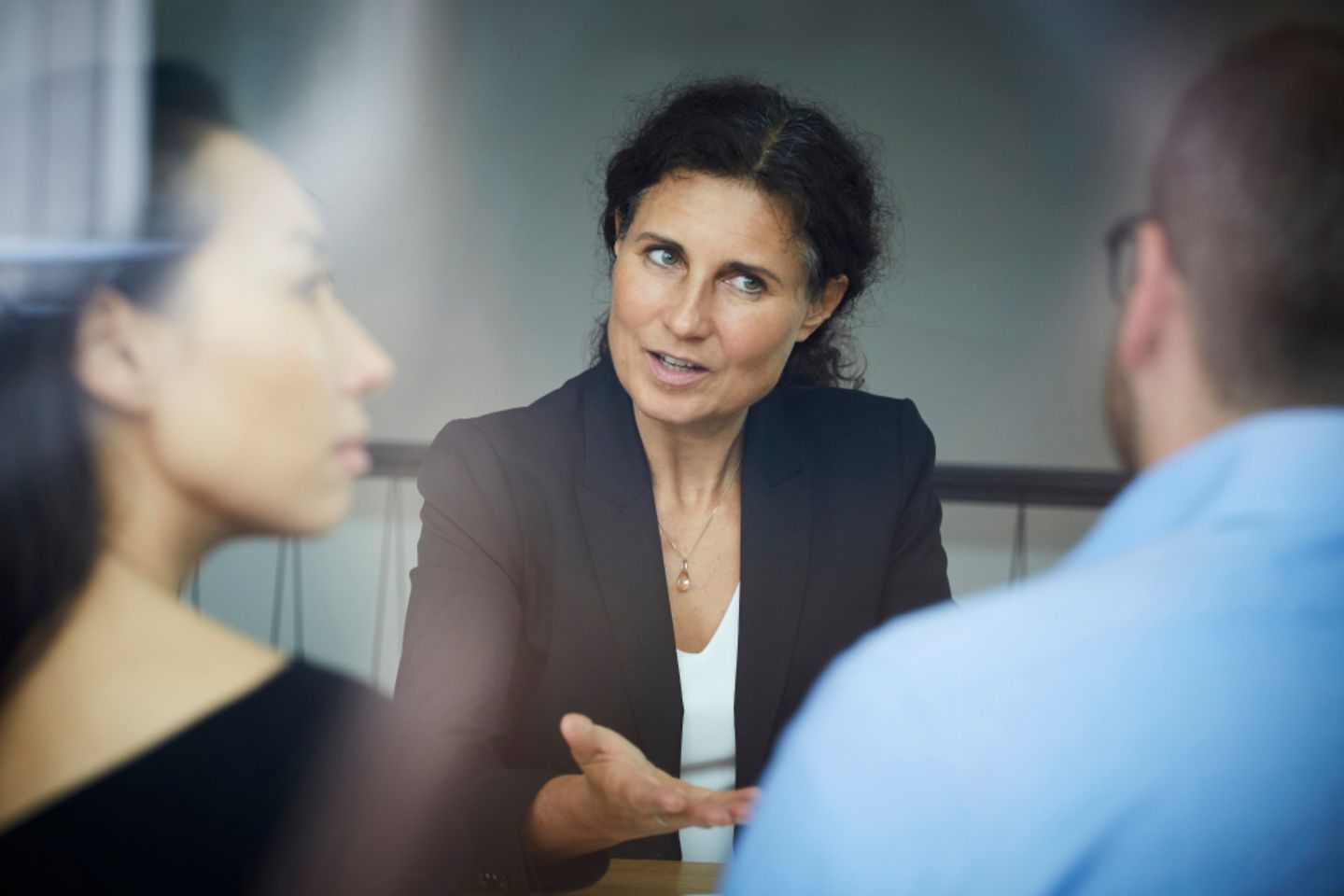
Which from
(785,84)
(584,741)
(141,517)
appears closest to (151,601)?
(141,517)

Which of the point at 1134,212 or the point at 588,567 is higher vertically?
the point at 1134,212

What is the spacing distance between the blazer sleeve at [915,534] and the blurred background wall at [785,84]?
6 cm

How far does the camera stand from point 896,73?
0.95m

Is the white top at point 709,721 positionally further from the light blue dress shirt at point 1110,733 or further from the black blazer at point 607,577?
the light blue dress shirt at point 1110,733

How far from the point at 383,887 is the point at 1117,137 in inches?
32.2

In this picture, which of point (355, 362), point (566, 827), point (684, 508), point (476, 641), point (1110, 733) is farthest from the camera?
point (684, 508)

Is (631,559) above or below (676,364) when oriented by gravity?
below

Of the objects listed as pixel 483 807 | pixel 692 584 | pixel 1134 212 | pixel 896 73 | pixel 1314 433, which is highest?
pixel 896 73

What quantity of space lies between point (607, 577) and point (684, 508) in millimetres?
111

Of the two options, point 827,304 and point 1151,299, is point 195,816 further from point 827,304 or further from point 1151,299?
point 827,304

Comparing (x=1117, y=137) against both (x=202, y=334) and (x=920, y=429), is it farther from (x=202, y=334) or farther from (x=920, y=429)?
(x=202, y=334)

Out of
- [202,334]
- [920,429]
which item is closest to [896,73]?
[920,429]

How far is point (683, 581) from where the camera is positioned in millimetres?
1027

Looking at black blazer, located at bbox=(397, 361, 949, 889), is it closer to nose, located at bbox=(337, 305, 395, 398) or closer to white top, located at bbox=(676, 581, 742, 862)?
white top, located at bbox=(676, 581, 742, 862)
